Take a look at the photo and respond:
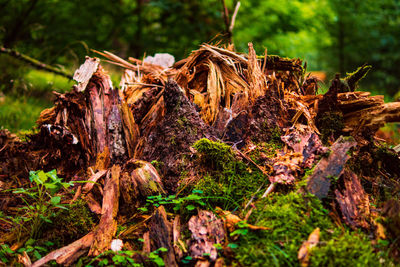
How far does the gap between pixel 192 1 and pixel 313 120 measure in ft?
17.5

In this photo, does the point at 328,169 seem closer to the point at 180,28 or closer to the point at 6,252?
the point at 6,252

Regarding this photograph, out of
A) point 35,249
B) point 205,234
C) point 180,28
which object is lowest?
point 35,249

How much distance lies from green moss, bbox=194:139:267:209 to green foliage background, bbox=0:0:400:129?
341cm

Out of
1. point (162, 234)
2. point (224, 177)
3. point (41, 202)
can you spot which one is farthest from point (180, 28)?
point (162, 234)

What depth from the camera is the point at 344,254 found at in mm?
1358

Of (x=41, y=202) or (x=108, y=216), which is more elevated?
(x=41, y=202)

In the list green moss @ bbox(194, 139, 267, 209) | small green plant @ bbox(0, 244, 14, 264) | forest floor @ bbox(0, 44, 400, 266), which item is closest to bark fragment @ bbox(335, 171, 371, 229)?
forest floor @ bbox(0, 44, 400, 266)

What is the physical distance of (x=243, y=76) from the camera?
2.68m

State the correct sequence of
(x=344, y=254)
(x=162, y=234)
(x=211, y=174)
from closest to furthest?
(x=344, y=254), (x=162, y=234), (x=211, y=174)

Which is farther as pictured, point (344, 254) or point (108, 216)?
point (108, 216)

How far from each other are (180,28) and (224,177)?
5.30 m

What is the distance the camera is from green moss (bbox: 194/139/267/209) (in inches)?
72.4

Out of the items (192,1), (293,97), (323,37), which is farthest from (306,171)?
(323,37)

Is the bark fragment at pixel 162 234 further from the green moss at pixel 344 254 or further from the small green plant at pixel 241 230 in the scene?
the green moss at pixel 344 254
